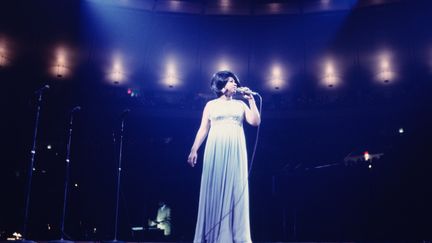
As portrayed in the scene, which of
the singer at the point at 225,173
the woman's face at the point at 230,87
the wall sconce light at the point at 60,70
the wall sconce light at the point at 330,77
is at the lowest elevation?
the singer at the point at 225,173

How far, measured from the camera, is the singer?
8.95 feet

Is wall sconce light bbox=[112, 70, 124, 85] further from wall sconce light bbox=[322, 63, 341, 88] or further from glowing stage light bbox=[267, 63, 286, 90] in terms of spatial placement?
wall sconce light bbox=[322, 63, 341, 88]

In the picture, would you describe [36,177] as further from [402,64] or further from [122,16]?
[402,64]

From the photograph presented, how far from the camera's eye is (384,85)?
1073 centimetres

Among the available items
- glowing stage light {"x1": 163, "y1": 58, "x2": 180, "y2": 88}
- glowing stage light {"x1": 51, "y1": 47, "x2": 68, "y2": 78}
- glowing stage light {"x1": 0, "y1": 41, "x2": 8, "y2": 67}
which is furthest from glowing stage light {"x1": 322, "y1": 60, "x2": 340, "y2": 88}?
glowing stage light {"x1": 0, "y1": 41, "x2": 8, "y2": 67}

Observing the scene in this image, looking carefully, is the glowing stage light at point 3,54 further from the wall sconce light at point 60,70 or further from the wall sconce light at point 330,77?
the wall sconce light at point 330,77

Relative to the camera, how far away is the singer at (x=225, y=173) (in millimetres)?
2729

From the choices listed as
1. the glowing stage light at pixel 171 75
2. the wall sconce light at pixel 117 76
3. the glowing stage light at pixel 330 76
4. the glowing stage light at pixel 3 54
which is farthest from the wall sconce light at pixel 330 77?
the glowing stage light at pixel 3 54

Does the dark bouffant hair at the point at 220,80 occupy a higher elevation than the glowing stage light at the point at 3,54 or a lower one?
lower

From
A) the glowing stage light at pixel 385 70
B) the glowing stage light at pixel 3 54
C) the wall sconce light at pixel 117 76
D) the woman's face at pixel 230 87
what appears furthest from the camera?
the wall sconce light at pixel 117 76

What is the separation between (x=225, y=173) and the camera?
2.80 m

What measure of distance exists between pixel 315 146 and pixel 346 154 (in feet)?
1.99

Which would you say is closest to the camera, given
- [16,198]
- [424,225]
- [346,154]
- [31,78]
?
[424,225]

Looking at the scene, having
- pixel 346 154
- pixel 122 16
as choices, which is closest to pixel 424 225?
pixel 346 154
